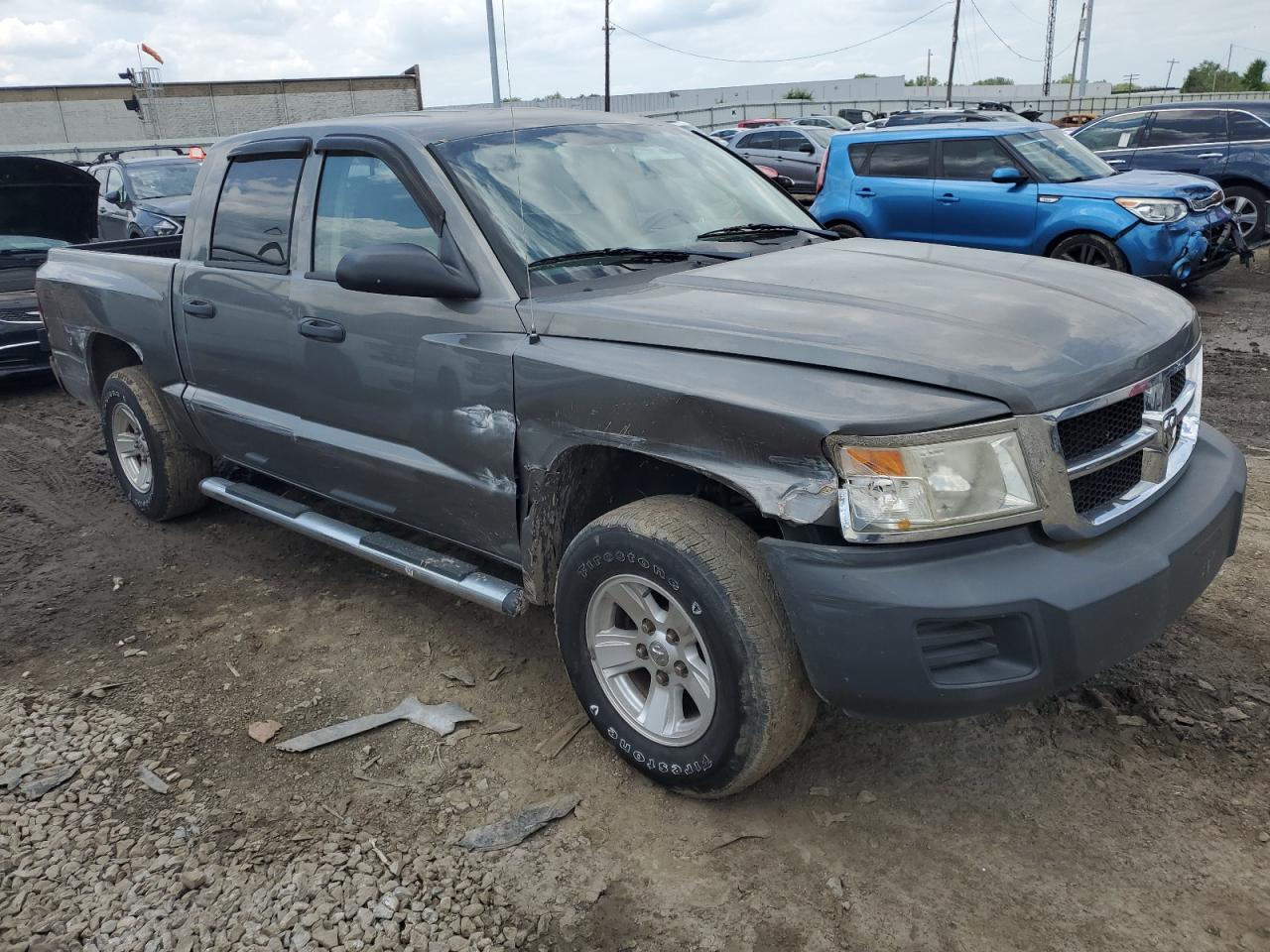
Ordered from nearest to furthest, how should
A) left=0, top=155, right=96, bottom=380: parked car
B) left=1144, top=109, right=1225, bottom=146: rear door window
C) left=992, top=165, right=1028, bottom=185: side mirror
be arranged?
left=0, top=155, right=96, bottom=380: parked car, left=992, top=165, right=1028, bottom=185: side mirror, left=1144, top=109, right=1225, bottom=146: rear door window

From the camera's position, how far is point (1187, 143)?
12.3 meters

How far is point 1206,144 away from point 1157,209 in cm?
407

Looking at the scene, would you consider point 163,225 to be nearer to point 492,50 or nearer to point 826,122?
point 492,50

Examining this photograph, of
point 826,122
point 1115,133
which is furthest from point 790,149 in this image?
point 826,122

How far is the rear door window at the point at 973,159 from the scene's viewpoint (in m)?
9.98

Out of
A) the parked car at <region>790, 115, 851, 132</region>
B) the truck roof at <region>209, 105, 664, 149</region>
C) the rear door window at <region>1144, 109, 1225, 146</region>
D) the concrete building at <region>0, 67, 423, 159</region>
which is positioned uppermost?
the concrete building at <region>0, 67, 423, 159</region>

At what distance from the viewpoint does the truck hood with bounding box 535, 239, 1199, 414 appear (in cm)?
237

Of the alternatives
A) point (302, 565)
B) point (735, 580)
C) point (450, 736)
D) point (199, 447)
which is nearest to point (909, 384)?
point (735, 580)

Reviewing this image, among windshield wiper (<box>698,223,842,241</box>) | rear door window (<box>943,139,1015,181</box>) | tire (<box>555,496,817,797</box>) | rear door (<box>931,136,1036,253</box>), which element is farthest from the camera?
rear door window (<box>943,139,1015,181</box>)

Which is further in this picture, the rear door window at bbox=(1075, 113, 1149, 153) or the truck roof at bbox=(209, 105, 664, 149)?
the rear door window at bbox=(1075, 113, 1149, 153)

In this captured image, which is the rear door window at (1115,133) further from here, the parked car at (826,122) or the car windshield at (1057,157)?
the parked car at (826,122)

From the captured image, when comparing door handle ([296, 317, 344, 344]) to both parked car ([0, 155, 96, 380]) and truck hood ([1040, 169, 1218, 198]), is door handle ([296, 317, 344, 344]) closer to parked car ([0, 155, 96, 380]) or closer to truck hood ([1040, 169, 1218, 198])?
parked car ([0, 155, 96, 380])

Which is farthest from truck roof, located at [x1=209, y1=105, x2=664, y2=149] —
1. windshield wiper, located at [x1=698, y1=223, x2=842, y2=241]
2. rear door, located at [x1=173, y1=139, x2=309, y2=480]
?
windshield wiper, located at [x1=698, y1=223, x2=842, y2=241]

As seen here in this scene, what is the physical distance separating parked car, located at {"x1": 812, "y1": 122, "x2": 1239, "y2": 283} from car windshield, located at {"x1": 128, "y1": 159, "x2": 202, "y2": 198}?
8485 mm
